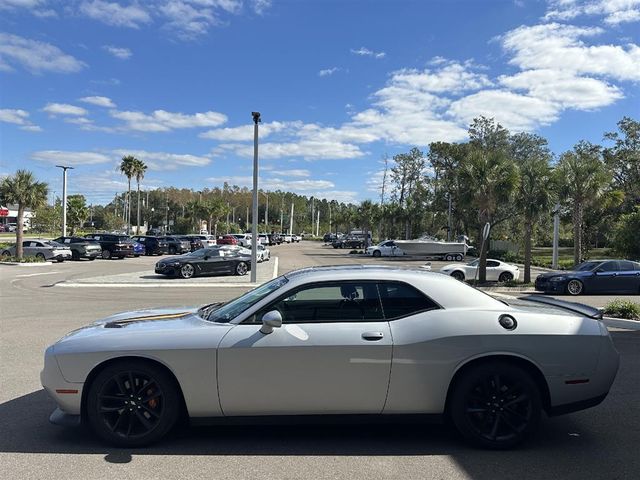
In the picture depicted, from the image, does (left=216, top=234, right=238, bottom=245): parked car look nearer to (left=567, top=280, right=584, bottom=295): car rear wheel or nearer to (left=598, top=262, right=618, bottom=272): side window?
(left=567, top=280, right=584, bottom=295): car rear wheel

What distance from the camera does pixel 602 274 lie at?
19.7 meters

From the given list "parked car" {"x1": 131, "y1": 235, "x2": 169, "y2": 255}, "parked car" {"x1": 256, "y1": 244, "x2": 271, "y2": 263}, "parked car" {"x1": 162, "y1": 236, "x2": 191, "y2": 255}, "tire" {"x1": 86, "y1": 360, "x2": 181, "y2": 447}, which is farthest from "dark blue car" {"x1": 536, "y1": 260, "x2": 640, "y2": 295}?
"parked car" {"x1": 131, "y1": 235, "x2": 169, "y2": 255}

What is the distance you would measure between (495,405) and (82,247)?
118 ft

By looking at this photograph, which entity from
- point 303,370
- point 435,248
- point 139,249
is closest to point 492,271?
point 303,370

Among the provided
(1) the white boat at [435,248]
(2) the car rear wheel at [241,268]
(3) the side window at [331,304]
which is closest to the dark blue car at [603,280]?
(2) the car rear wheel at [241,268]

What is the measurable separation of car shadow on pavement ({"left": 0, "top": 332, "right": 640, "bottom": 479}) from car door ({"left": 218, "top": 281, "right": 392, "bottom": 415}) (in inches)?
13.2

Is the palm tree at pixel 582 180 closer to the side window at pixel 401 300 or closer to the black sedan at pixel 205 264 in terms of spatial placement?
the black sedan at pixel 205 264

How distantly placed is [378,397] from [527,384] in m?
1.27

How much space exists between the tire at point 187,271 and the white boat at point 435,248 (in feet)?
93.0

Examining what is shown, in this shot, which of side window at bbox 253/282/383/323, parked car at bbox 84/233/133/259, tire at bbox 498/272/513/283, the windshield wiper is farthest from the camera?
parked car at bbox 84/233/133/259

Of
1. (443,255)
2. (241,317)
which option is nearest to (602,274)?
(241,317)

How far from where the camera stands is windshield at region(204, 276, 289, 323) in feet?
15.7

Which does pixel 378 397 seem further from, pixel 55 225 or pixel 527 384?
pixel 55 225

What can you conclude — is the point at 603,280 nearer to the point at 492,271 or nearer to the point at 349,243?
the point at 492,271
